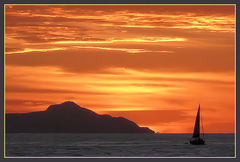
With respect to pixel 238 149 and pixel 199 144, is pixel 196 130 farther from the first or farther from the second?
pixel 238 149

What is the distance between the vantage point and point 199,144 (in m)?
163

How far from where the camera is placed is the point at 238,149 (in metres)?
73.6

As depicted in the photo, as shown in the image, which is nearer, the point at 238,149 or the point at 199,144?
the point at 238,149

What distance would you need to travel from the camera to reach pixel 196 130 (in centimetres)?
15562

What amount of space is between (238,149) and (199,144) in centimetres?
8998

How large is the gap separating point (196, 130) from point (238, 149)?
82.3 m

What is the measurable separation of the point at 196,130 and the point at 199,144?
8.69 meters

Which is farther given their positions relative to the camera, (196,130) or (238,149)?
(196,130)

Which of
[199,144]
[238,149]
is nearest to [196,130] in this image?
[199,144]
